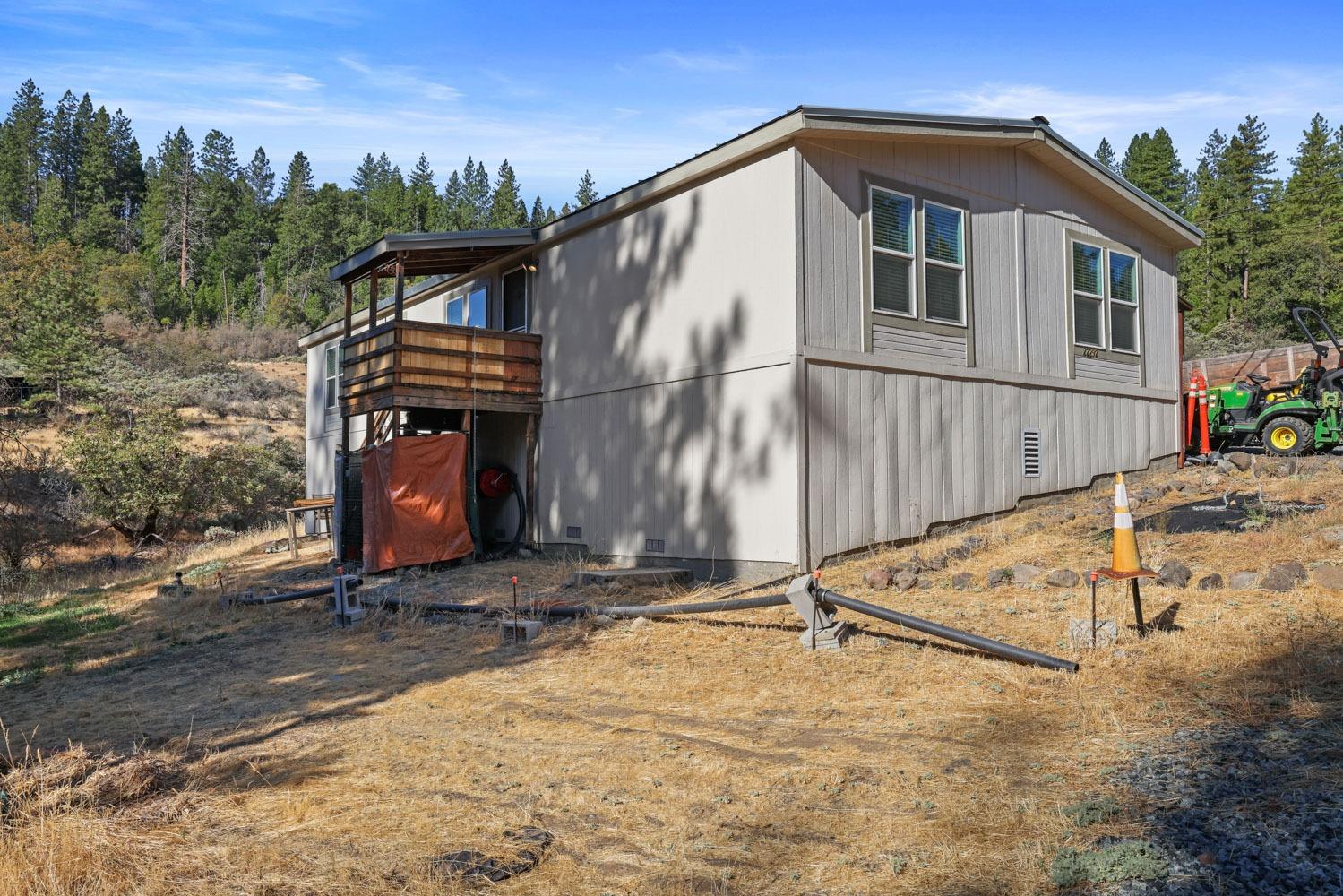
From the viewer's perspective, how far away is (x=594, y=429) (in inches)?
535

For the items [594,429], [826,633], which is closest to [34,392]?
[594,429]

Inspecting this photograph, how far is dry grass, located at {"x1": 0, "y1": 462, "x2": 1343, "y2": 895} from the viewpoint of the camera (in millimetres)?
3719

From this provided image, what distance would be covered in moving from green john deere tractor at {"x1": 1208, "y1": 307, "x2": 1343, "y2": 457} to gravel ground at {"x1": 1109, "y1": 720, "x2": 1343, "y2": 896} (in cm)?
1104

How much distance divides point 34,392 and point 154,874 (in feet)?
125

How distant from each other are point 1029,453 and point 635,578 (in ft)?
19.3

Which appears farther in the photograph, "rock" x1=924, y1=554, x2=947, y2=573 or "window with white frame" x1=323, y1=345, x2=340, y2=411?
"window with white frame" x1=323, y1=345, x2=340, y2=411

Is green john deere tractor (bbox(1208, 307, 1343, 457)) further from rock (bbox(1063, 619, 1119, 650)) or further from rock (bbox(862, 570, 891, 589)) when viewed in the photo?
rock (bbox(1063, 619, 1119, 650))

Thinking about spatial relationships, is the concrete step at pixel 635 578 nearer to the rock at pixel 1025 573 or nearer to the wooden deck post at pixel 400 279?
the rock at pixel 1025 573

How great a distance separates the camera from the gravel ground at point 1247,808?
321 centimetres

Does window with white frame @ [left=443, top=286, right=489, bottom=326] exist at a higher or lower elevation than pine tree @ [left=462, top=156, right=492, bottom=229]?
lower

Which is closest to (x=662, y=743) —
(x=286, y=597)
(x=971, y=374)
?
(x=286, y=597)

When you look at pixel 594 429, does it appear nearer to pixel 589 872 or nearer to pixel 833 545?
pixel 833 545

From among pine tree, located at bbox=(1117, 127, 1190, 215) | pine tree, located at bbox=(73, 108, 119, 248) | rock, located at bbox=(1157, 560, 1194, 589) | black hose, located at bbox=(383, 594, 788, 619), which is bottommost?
black hose, located at bbox=(383, 594, 788, 619)

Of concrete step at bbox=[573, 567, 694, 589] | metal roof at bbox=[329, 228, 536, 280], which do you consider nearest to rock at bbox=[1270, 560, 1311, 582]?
concrete step at bbox=[573, 567, 694, 589]
